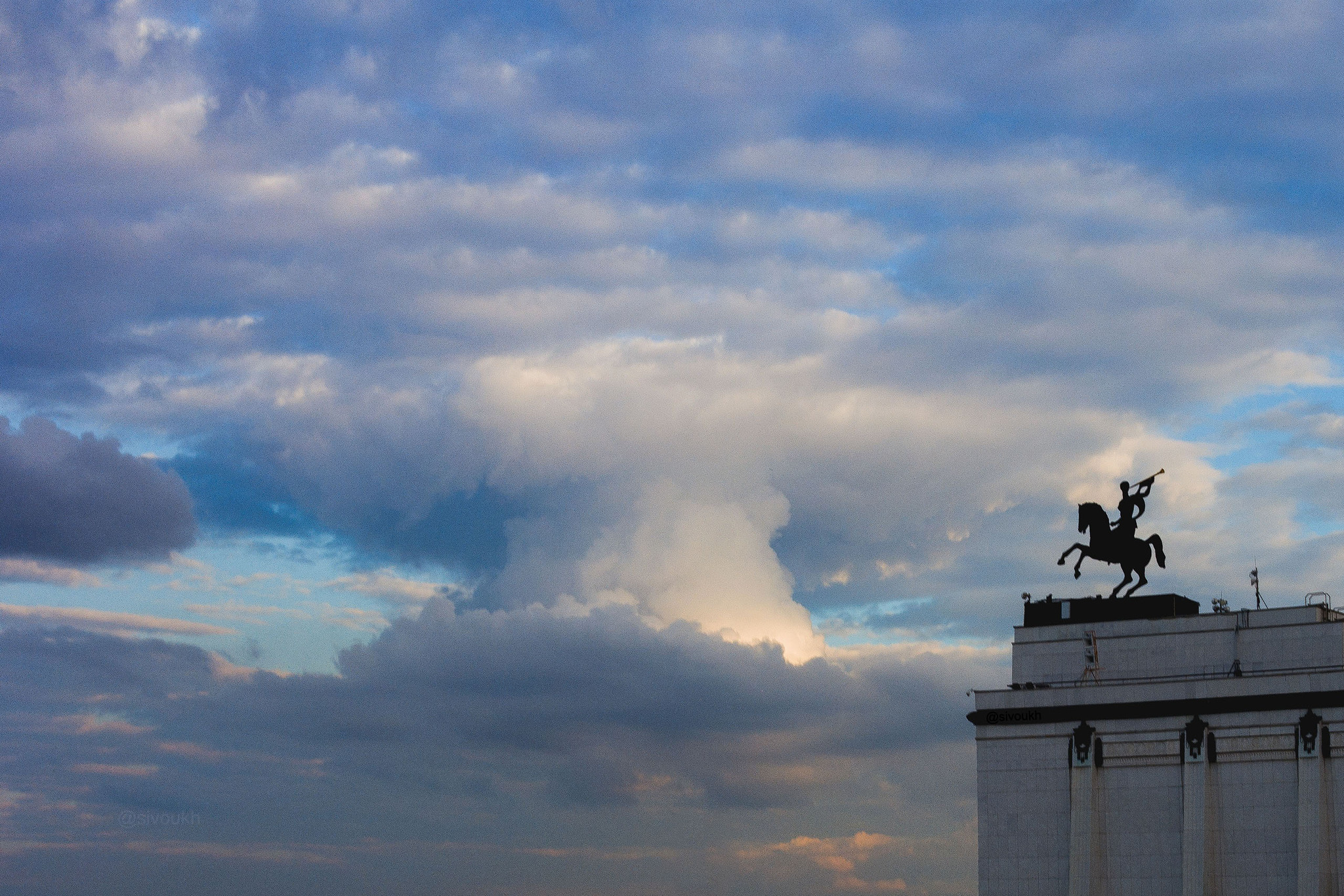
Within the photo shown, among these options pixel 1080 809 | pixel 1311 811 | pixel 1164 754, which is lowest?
pixel 1311 811

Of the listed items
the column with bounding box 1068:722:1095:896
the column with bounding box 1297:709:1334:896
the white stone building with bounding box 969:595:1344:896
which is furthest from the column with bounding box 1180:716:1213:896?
the column with bounding box 1068:722:1095:896

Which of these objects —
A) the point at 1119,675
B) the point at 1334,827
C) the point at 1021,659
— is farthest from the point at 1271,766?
the point at 1021,659

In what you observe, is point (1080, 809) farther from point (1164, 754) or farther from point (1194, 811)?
point (1194, 811)

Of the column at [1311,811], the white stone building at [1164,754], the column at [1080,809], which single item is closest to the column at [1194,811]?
the white stone building at [1164,754]

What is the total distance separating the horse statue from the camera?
108m

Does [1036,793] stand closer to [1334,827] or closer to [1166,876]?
[1166,876]

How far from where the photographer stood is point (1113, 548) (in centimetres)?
10850

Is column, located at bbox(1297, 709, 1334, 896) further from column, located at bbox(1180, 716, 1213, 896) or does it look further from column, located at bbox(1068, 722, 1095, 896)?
column, located at bbox(1068, 722, 1095, 896)

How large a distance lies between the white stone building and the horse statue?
2.26 meters

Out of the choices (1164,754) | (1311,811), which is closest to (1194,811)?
(1164,754)

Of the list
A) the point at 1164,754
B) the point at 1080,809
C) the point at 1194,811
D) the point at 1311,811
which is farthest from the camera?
the point at 1080,809

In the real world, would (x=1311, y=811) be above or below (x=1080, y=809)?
below

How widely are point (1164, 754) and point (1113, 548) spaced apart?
15359 millimetres

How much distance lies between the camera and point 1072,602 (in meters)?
111
